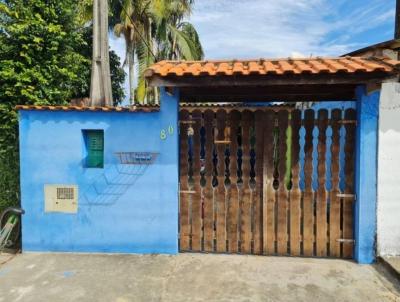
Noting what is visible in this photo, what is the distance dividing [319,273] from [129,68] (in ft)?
49.7

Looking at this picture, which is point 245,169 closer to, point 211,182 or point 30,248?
point 211,182

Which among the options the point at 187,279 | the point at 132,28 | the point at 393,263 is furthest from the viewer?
the point at 132,28

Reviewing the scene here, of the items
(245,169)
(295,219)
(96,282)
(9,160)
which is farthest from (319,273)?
(9,160)

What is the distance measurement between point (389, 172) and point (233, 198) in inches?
87.2

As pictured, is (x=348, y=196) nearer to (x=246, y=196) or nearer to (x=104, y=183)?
(x=246, y=196)

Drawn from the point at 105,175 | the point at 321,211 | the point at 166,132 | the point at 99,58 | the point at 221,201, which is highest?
the point at 99,58

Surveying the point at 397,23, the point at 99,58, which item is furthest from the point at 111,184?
the point at 397,23

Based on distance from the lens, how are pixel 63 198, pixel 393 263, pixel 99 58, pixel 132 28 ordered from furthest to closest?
1. pixel 132 28
2. pixel 99 58
3. pixel 63 198
4. pixel 393 263

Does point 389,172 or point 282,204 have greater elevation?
point 389,172

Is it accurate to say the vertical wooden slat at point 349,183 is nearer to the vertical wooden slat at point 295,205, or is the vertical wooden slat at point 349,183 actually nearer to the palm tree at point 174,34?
the vertical wooden slat at point 295,205

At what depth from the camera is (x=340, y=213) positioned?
4.81m

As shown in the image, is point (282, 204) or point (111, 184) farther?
Result: point (111, 184)

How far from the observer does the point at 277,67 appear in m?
4.57

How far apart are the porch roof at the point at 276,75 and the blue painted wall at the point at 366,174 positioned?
1.29 feet
